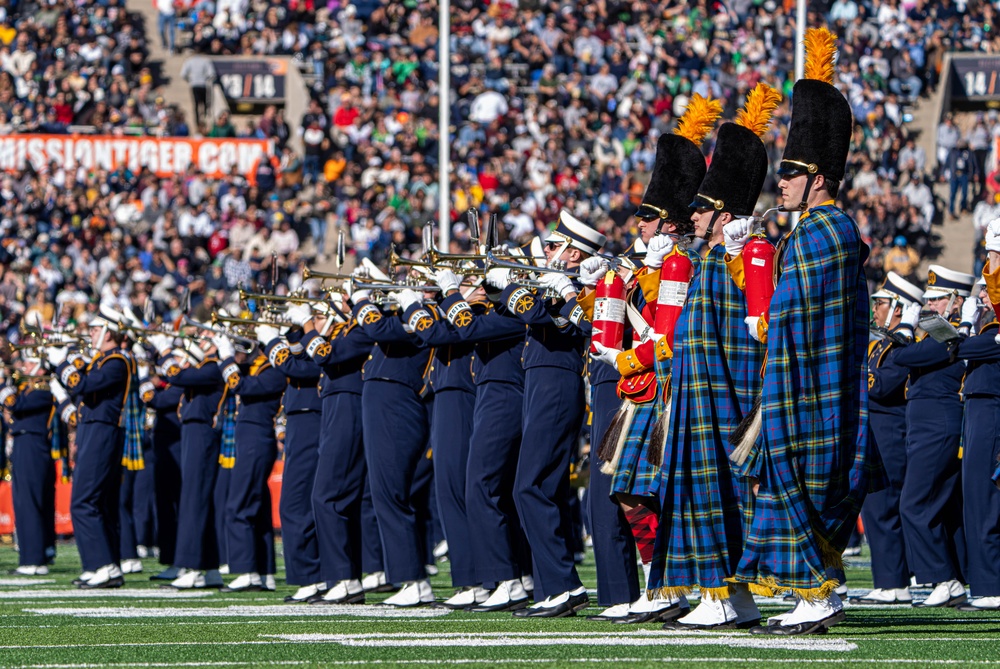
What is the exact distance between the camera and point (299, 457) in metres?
13.5

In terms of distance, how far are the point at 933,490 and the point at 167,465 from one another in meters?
7.65

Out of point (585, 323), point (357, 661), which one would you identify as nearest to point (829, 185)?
point (585, 323)

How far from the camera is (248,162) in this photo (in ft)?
107

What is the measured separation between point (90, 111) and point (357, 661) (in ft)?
89.3

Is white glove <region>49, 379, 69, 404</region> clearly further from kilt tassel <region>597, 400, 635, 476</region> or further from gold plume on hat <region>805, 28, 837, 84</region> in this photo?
gold plume on hat <region>805, 28, 837, 84</region>

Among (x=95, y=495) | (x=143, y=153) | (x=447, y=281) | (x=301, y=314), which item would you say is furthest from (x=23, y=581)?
(x=143, y=153)

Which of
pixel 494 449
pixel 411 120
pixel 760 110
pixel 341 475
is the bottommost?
pixel 341 475

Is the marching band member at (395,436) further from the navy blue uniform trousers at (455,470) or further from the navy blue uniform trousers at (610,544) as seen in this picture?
the navy blue uniform trousers at (610,544)

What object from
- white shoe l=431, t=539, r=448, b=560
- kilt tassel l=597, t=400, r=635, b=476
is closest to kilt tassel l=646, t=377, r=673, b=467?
kilt tassel l=597, t=400, r=635, b=476

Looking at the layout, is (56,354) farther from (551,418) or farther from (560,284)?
(560,284)

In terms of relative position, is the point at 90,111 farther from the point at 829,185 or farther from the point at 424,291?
the point at 829,185

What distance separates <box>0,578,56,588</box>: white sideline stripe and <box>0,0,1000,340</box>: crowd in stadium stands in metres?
11.4

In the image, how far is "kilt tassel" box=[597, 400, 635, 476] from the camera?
938 cm

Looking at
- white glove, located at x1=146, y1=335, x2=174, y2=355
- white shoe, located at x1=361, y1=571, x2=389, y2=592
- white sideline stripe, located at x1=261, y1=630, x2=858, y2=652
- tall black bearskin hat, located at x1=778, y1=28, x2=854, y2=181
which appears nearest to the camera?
white sideline stripe, located at x1=261, y1=630, x2=858, y2=652
